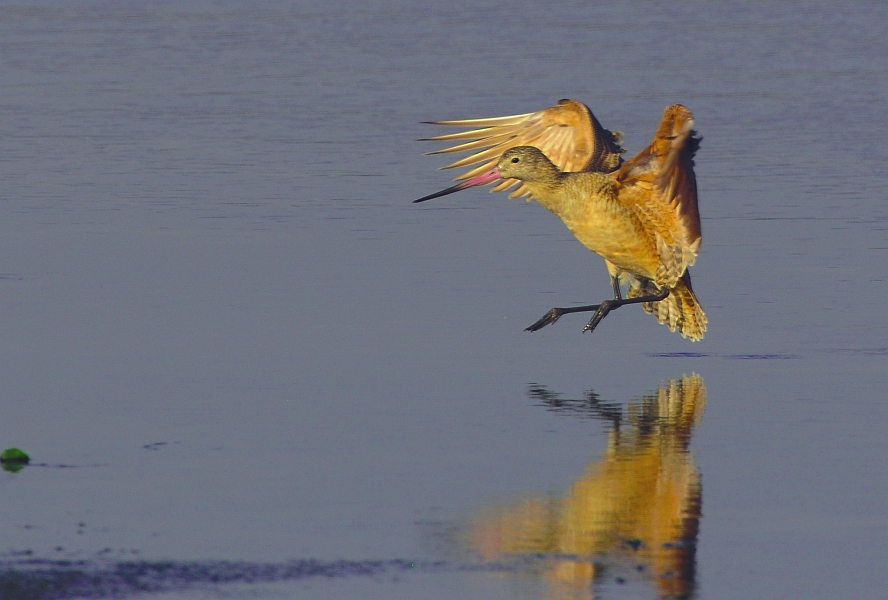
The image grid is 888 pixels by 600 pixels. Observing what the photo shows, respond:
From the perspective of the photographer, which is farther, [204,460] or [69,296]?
[69,296]

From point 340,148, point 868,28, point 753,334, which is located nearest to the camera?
point 753,334

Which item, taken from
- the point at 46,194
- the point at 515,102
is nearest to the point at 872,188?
the point at 515,102

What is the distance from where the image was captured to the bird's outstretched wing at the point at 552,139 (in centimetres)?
1006

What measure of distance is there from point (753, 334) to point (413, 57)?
36.2ft

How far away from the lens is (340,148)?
1383 cm

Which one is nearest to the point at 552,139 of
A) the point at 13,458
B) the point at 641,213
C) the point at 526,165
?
the point at 526,165

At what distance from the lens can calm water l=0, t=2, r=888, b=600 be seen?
538 cm

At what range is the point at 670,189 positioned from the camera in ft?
28.7

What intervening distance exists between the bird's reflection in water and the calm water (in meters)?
0.02

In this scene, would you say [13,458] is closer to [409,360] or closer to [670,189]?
[409,360]

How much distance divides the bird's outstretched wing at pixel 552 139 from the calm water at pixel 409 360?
558 mm

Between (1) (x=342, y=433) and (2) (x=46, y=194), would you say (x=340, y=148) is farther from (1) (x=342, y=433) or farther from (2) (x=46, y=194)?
(1) (x=342, y=433)

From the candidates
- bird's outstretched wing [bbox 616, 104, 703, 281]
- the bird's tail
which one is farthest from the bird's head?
the bird's tail

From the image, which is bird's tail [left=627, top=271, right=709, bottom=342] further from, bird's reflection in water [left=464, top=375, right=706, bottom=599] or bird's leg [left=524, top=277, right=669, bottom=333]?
bird's reflection in water [left=464, top=375, right=706, bottom=599]
